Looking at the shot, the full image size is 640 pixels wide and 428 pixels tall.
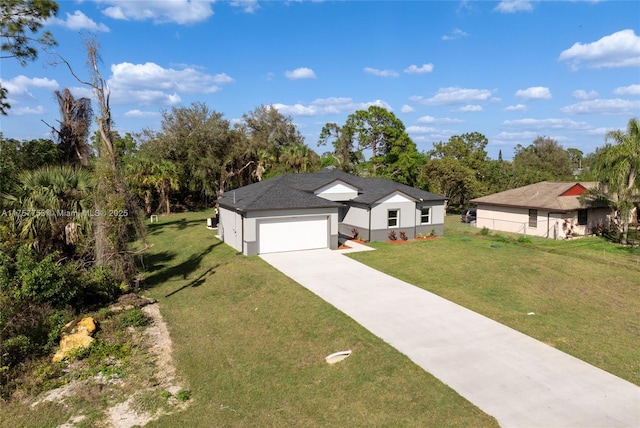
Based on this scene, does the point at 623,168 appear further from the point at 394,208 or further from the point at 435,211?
the point at 394,208

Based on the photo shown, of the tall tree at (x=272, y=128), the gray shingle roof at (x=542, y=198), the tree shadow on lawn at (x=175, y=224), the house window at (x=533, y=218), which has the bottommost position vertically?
the tree shadow on lawn at (x=175, y=224)

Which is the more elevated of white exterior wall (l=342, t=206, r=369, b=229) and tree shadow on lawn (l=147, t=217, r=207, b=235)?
white exterior wall (l=342, t=206, r=369, b=229)

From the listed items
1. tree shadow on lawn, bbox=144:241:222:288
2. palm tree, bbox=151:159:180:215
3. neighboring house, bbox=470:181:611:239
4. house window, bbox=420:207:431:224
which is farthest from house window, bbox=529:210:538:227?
palm tree, bbox=151:159:180:215

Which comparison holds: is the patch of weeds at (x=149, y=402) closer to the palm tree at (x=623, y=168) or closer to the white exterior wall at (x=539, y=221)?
the white exterior wall at (x=539, y=221)

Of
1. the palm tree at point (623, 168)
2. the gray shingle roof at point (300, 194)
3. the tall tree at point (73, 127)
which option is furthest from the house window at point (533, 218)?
the tall tree at point (73, 127)

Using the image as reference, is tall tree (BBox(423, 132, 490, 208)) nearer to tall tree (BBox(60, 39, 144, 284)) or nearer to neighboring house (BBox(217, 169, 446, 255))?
neighboring house (BBox(217, 169, 446, 255))

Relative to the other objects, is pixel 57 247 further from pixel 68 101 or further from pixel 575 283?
pixel 68 101
